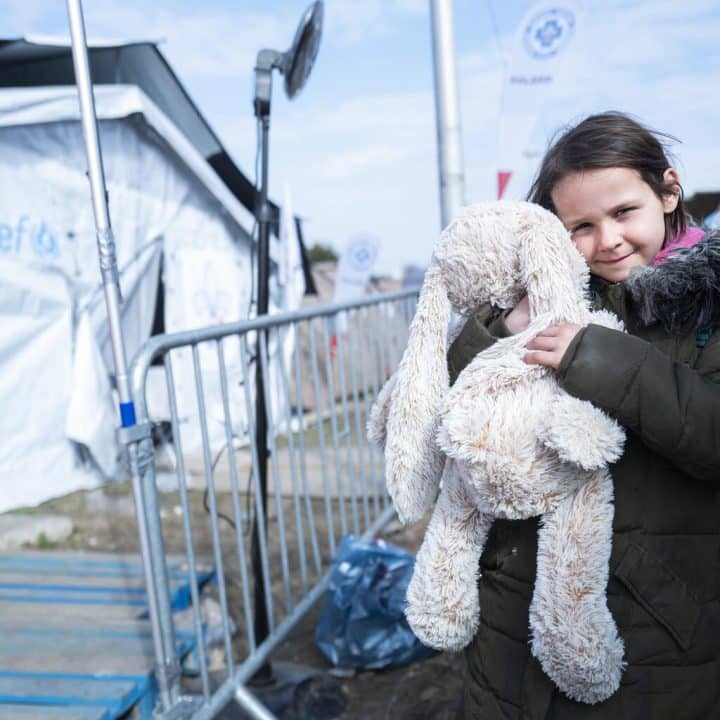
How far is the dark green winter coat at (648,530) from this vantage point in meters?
1.23

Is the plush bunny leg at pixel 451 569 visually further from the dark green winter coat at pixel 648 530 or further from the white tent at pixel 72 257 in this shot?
the white tent at pixel 72 257

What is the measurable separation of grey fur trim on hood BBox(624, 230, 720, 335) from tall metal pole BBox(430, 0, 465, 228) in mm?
3066

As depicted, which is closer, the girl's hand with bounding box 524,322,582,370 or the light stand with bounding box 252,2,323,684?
the girl's hand with bounding box 524,322,582,370

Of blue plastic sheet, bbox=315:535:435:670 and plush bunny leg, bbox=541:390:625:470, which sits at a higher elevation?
plush bunny leg, bbox=541:390:625:470

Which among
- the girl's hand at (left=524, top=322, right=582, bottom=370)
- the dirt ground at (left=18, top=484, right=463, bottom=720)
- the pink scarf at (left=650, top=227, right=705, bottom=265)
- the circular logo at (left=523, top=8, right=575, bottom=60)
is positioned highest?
the circular logo at (left=523, top=8, right=575, bottom=60)

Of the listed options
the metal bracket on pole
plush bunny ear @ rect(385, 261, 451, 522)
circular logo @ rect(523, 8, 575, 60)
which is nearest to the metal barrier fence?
the metal bracket on pole

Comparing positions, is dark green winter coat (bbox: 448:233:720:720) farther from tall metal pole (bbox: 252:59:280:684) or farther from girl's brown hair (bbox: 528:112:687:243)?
tall metal pole (bbox: 252:59:280:684)

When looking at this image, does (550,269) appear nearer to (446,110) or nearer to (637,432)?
(637,432)

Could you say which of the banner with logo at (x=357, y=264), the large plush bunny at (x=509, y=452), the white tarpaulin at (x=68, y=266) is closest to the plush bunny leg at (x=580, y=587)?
the large plush bunny at (x=509, y=452)

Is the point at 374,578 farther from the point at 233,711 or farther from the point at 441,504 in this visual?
the point at 441,504

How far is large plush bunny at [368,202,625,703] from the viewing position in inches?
48.5

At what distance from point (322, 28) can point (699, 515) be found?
262 cm

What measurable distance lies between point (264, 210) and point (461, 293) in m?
1.76

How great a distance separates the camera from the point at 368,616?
10.0 feet
